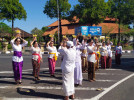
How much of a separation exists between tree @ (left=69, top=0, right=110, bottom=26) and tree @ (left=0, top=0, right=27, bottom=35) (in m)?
13.5

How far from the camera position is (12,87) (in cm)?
688

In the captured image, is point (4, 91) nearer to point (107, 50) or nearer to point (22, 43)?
point (22, 43)

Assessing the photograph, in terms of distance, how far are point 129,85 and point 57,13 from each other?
30.7 m

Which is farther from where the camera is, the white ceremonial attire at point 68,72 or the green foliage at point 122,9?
the green foliage at point 122,9

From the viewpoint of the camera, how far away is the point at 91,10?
31547 millimetres

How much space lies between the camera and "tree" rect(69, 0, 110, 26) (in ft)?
104

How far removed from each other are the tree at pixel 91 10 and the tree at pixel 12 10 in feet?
44.3

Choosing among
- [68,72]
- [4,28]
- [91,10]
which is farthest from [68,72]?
[4,28]

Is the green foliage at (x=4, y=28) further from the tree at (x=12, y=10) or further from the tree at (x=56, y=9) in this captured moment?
the tree at (x=56, y=9)

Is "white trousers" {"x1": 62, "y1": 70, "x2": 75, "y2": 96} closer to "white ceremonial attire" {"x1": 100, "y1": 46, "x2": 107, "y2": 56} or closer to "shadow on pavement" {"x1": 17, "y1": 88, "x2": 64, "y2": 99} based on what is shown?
"shadow on pavement" {"x1": 17, "y1": 88, "x2": 64, "y2": 99}

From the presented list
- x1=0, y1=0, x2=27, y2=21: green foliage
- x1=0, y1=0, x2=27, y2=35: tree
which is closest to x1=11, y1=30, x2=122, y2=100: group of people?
x1=0, y1=0, x2=27, y2=35: tree

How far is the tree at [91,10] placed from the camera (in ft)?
104

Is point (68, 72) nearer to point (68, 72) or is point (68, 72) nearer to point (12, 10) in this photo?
point (68, 72)

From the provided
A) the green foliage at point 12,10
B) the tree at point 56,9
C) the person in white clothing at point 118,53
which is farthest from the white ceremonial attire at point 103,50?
the green foliage at point 12,10
